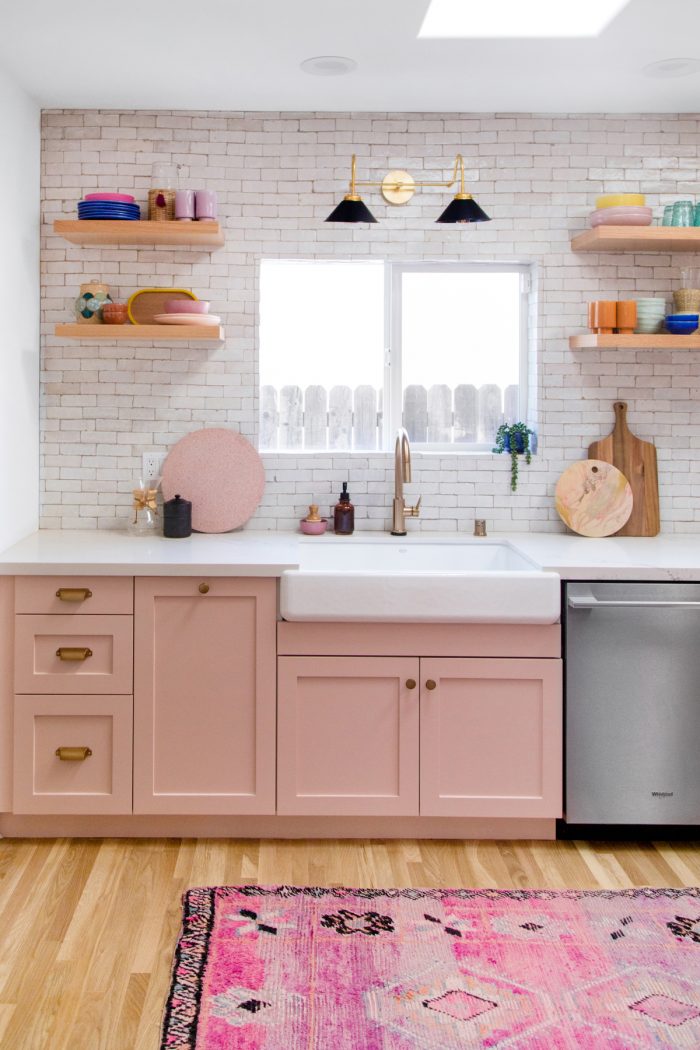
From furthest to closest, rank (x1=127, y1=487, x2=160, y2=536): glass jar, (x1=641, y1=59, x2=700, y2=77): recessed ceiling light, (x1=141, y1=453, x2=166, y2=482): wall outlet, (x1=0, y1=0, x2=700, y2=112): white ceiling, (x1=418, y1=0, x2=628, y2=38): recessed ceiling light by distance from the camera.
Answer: (x1=141, y1=453, x2=166, y2=482): wall outlet, (x1=127, y1=487, x2=160, y2=536): glass jar, (x1=641, y1=59, x2=700, y2=77): recessed ceiling light, (x1=418, y1=0, x2=628, y2=38): recessed ceiling light, (x1=0, y1=0, x2=700, y2=112): white ceiling

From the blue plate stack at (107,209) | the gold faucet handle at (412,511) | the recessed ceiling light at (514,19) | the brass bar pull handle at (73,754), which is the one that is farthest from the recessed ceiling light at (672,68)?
the brass bar pull handle at (73,754)

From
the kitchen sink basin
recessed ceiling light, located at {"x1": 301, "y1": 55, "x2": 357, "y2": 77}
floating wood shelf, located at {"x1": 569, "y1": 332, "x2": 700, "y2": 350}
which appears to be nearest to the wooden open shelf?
recessed ceiling light, located at {"x1": 301, "y1": 55, "x2": 357, "y2": 77}

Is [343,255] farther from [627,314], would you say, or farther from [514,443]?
[627,314]

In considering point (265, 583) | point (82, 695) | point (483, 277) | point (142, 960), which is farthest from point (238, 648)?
point (483, 277)

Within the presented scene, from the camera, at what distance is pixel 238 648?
10.3 feet

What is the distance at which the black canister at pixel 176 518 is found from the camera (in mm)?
3596

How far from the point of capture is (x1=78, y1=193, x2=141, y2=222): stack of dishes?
3.51m

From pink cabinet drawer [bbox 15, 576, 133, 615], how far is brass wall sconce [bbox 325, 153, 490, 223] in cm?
140

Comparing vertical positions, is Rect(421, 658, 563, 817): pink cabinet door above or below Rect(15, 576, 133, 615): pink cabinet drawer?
below

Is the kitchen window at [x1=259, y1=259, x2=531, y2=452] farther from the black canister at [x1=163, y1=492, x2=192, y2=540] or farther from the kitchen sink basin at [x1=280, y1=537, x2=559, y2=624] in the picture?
the kitchen sink basin at [x1=280, y1=537, x2=559, y2=624]

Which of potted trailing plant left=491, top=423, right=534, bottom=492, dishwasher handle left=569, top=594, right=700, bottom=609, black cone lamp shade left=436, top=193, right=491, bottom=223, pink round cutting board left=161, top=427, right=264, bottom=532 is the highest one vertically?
black cone lamp shade left=436, top=193, right=491, bottom=223

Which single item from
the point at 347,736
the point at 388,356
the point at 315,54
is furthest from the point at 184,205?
the point at 347,736

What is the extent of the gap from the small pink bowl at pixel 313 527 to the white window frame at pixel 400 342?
0.43 meters

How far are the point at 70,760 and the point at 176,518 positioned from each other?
90 centimetres
